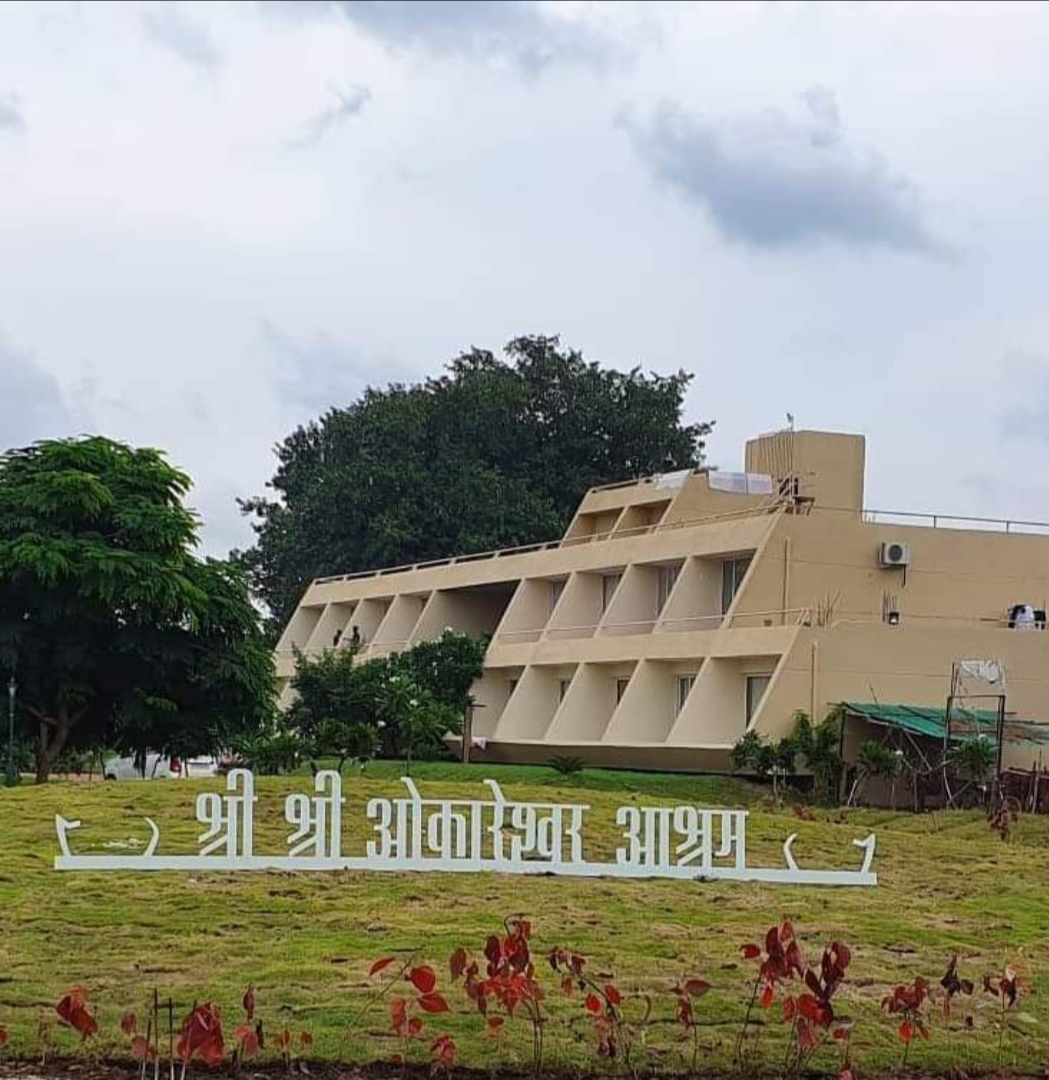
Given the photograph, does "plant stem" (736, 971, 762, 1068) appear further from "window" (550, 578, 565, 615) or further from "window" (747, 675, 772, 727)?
"window" (550, 578, 565, 615)

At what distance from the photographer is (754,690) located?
117 ft

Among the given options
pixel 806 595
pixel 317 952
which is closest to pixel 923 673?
pixel 806 595

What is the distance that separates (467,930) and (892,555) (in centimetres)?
2541


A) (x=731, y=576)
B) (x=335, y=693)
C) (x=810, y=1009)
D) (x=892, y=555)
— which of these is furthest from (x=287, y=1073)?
(x=335, y=693)

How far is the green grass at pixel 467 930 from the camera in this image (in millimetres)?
9898

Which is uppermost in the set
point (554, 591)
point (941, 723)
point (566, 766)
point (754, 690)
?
point (554, 591)

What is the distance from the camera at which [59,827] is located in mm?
14500

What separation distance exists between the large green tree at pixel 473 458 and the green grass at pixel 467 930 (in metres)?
38.1

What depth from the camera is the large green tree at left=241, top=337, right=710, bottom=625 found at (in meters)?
57.9

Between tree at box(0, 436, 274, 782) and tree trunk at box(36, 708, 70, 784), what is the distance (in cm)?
3

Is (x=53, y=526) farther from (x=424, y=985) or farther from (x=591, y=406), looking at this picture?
(x=591, y=406)

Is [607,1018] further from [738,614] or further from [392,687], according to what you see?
[392,687]

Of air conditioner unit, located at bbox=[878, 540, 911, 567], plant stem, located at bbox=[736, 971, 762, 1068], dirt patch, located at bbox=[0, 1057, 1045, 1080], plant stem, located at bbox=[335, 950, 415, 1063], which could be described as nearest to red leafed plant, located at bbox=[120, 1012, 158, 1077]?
dirt patch, located at bbox=[0, 1057, 1045, 1080]

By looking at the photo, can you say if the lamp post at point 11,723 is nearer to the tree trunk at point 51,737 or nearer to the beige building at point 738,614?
the tree trunk at point 51,737
